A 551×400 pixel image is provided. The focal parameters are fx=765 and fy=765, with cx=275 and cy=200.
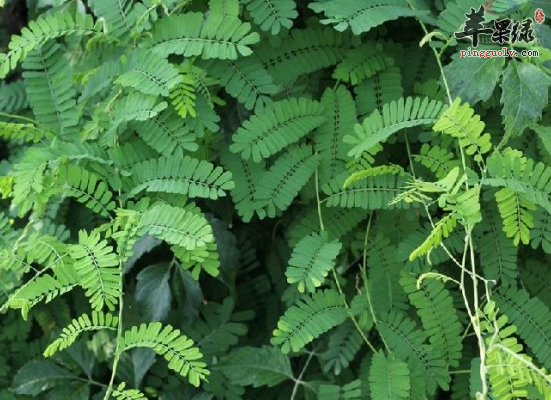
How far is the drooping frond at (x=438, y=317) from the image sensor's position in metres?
1.55

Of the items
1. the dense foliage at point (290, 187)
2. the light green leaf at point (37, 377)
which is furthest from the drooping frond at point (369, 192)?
the light green leaf at point (37, 377)

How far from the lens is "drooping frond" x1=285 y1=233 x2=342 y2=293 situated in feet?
4.91

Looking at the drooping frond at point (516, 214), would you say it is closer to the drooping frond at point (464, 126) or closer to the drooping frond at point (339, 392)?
the drooping frond at point (464, 126)

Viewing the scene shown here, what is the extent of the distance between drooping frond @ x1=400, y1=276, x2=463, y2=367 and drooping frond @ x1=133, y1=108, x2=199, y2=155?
1.82 ft

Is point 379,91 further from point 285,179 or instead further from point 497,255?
point 497,255

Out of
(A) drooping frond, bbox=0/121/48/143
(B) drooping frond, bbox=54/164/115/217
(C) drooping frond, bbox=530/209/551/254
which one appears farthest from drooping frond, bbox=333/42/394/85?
(A) drooping frond, bbox=0/121/48/143

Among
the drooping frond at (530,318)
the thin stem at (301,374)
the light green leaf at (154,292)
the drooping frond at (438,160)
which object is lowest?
the thin stem at (301,374)

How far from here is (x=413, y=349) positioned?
61.4 inches

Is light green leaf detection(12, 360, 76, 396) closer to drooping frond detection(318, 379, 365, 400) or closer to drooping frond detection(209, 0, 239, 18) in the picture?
drooping frond detection(318, 379, 365, 400)

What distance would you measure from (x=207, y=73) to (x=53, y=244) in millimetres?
482

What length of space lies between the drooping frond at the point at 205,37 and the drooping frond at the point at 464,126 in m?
0.42

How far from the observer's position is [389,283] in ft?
5.37

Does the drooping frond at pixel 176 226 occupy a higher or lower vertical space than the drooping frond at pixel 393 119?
lower

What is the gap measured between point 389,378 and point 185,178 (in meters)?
0.57
